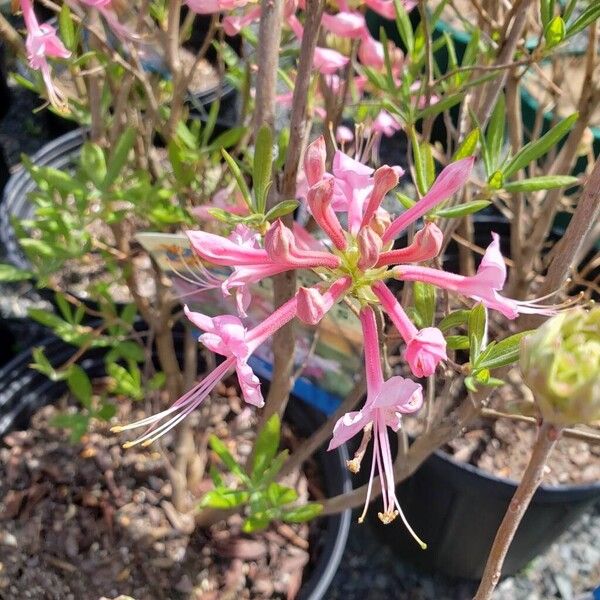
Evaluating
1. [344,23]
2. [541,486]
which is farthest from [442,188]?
[541,486]

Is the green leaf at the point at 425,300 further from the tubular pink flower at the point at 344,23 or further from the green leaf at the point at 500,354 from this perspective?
the tubular pink flower at the point at 344,23

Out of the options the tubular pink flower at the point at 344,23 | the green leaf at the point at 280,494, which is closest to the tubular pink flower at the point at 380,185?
the tubular pink flower at the point at 344,23

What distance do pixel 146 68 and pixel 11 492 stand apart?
32.2 inches

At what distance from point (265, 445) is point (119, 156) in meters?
0.46

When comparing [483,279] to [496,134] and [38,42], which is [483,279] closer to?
[496,134]

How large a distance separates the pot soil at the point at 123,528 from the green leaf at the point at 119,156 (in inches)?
19.4

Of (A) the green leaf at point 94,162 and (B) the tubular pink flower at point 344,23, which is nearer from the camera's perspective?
(B) the tubular pink flower at point 344,23

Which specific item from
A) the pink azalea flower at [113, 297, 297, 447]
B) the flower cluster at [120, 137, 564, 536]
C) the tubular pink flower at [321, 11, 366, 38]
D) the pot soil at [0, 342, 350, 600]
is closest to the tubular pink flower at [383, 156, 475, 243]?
the flower cluster at [120, 137, 564, 536]

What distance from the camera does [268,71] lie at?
71cm

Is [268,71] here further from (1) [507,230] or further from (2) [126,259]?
(1) [507,230]

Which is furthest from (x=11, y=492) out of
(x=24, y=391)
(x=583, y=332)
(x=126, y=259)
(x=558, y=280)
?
(x=583, y=332)

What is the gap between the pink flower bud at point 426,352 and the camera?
1.83ft

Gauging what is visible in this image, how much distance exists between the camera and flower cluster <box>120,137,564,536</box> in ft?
1.85

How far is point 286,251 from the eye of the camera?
0.57m
